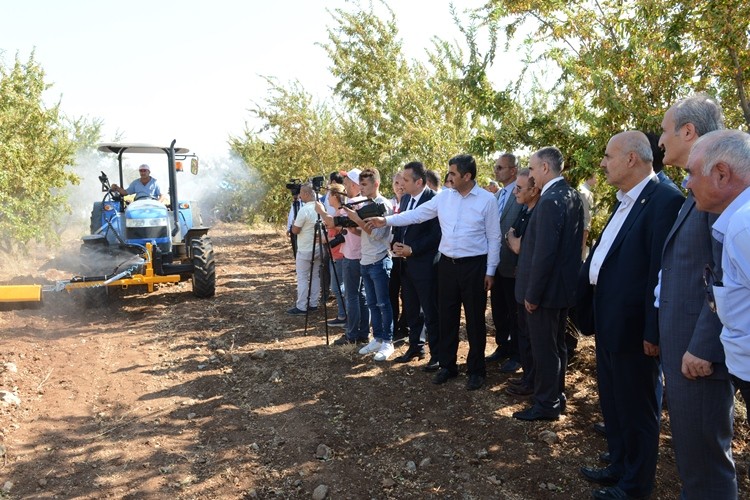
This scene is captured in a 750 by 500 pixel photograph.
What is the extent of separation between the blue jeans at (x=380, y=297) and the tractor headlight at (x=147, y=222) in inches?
157

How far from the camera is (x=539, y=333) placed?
4250mm

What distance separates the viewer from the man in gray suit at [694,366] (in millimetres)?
2486

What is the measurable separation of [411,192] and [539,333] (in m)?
1.91

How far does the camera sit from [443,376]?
16.9ft

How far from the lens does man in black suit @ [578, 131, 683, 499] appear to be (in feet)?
10.2

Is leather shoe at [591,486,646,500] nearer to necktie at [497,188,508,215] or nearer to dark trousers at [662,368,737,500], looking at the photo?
dark trousers at [662,368,737,500]

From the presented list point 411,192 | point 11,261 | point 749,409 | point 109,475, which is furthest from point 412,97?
point 11,261

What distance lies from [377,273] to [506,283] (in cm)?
125

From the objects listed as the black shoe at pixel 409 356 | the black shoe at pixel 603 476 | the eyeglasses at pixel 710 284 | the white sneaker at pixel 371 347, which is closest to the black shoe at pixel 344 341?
the white sneaker at pixel 371 347

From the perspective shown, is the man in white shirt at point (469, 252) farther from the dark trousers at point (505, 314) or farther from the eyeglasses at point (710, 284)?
the eyeglasses at point (710, 284)

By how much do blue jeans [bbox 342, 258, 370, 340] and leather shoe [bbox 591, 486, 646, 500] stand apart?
3.55 metres

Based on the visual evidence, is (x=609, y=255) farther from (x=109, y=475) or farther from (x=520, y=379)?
(x=109, y=475)

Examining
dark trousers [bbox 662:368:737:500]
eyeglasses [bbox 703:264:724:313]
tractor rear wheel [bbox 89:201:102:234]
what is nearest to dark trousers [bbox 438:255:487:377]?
dark trousers [bbox 662:368:737:500]

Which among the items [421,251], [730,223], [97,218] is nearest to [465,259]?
[421,251]
